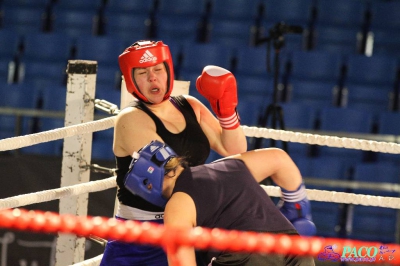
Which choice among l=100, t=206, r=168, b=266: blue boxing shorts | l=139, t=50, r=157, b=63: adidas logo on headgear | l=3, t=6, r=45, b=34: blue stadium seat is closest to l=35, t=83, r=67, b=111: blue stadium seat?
l=3, t=6, r=45, b=34: blue stadium seat

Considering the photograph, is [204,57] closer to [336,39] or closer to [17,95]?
[336,39]

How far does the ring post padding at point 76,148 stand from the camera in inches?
109

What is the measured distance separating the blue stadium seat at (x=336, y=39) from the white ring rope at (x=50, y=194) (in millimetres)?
3673

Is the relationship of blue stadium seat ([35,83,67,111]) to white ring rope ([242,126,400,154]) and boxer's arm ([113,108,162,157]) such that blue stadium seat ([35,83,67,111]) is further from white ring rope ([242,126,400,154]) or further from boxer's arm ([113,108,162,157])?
boxer's arm ([113,108,162,157])

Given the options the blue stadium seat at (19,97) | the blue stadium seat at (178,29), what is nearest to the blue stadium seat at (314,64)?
Result: the blue stadium seat at (178,29)

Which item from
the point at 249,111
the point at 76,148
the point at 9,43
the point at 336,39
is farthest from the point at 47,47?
the point at 76,148

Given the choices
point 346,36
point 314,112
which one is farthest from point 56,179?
point 346,36

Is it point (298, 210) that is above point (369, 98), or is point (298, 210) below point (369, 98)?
below

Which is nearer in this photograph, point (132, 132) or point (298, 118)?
point (132, 132)

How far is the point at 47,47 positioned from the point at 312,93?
2274 millimetres

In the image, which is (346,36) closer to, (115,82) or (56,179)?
(115,82)

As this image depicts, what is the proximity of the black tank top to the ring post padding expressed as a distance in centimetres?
48

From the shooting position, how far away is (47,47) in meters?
5.83

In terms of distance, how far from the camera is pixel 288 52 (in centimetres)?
566
